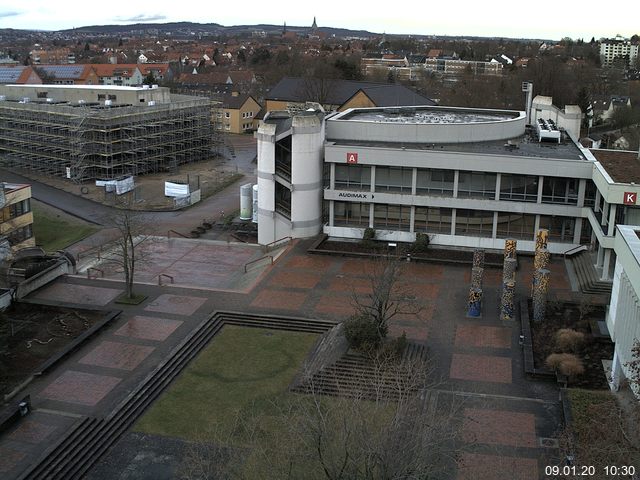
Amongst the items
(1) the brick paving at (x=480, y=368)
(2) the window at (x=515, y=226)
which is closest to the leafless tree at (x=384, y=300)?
(1) the brick paving at (x=480, y=368)

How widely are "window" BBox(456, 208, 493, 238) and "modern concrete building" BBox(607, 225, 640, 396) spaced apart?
14390 mm

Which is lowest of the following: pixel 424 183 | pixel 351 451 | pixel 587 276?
pixel 587 276

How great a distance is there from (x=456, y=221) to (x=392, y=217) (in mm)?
3700

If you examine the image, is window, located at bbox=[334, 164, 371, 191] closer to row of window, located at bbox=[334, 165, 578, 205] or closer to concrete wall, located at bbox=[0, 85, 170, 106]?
row of window, located at bbox=[334, 165, 578, 205]

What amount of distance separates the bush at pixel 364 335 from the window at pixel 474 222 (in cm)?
1503

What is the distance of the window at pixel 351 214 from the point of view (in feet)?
143

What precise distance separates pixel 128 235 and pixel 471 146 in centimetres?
2161

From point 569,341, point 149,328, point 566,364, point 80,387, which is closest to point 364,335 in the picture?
point 566,364

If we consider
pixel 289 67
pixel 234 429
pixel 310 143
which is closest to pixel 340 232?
pixel 310 143

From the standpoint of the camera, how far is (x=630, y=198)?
34062mm

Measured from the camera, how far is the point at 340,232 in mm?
43750

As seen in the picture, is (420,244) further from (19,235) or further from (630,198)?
(19,235)

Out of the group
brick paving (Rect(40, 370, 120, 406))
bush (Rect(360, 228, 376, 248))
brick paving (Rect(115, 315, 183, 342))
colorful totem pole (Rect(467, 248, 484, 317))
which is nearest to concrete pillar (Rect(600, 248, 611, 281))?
colorful totem pole (Rect(467, 248, 484, 317))

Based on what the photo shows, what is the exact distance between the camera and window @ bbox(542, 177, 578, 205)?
1596 inches
